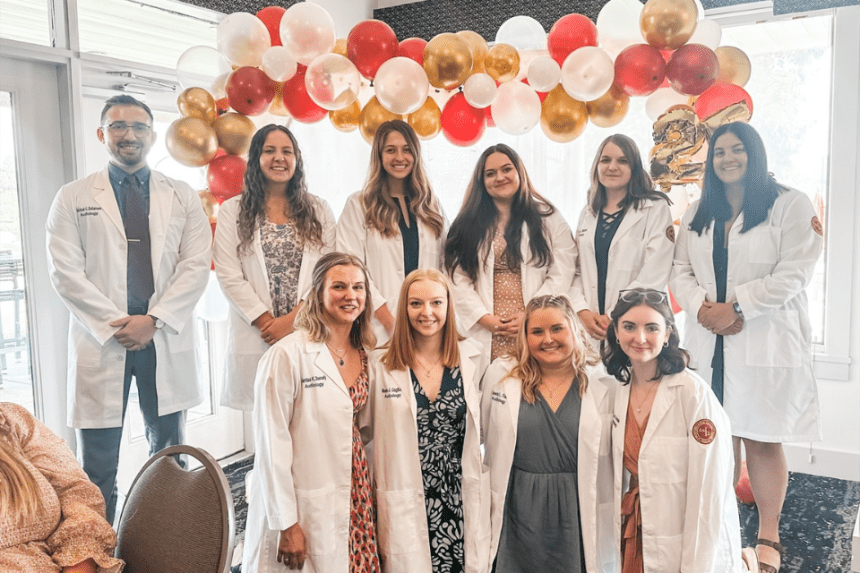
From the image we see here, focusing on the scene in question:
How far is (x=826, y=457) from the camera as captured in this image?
383 cm

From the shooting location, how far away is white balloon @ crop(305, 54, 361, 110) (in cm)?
311

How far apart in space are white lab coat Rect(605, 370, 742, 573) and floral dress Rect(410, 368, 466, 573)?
1.62 ft

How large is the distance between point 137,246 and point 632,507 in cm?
214

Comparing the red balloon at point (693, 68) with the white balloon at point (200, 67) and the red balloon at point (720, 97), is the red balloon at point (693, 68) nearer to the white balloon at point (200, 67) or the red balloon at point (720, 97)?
the red balloon at point (720, 97)

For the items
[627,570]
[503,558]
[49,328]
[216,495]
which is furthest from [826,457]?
[49,328]

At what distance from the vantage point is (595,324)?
2891mm

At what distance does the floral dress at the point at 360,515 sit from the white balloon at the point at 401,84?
1.47 m

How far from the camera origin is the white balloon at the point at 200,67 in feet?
11.0

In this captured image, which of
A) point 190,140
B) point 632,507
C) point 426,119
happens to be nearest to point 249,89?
point 190,140

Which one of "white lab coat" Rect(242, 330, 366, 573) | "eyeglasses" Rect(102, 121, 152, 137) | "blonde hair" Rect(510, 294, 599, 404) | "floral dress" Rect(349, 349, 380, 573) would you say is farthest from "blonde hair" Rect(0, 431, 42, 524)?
"eyeglasses" Rect(102, 121, 152, 137)

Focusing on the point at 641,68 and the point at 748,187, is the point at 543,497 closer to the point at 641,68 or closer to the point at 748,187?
the point at 748,187

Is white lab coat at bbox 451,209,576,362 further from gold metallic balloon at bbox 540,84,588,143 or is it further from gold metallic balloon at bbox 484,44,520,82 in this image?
gold metallic balloon at bbox 484,44,520,82

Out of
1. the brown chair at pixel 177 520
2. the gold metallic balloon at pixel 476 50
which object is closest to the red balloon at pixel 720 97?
the gold metallic balloon at pixel 476 50

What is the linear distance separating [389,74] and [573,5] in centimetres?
174
